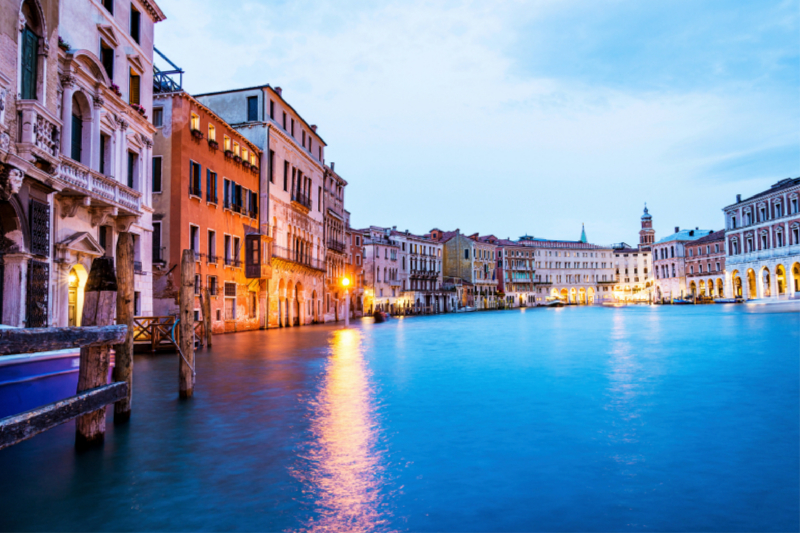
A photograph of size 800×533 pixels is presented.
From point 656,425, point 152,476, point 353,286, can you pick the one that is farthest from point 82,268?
point 353,286

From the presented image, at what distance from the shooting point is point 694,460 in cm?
591

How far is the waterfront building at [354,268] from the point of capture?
2057 inches

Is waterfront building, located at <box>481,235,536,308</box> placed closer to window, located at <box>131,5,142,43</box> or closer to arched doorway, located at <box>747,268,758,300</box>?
arched doorway, located at <box>747,268,758,300</box>

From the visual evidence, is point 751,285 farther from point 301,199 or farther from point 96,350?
point 96,350

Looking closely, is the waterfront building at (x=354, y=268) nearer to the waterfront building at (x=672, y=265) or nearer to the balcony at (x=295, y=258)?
the balcony at (x=295, y=258)

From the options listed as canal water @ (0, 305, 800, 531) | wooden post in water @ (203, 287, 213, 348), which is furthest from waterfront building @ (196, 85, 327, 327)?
canal water @ (0, 305, 800, 531)

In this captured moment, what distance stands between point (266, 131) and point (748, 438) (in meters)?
26.9

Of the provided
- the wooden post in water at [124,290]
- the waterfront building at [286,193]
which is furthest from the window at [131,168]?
the wooden post in water at [124,290]

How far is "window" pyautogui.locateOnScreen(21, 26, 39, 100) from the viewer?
440 inches

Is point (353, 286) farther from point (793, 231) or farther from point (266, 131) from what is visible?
point (793, 231)

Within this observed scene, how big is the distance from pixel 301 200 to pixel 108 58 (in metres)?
18.4

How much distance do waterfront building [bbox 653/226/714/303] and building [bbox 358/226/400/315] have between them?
164 feet

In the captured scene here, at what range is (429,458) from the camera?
20.0 ft

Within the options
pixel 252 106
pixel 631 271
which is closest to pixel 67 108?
pixel 252 106
